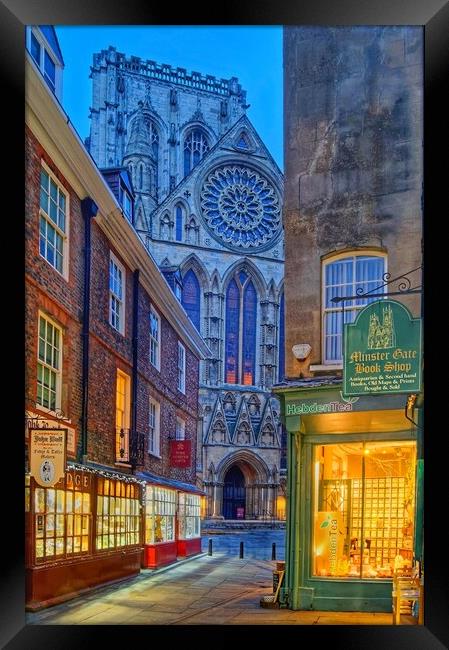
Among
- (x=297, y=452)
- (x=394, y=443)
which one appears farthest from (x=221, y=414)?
(x=394, y=443)

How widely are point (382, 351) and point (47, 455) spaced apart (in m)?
3.39

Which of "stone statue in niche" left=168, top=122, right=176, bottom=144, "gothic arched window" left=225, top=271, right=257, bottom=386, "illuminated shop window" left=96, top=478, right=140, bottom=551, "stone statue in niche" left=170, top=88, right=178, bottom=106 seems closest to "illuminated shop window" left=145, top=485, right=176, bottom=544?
"illuminated shop window" left=96, top=478, right=140, bottom=551

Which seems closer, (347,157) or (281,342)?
(347,157)

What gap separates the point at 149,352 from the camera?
915cm

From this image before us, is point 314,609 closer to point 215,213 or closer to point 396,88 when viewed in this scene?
point 215,213

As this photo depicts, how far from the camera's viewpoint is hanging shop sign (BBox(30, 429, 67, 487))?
303 inches

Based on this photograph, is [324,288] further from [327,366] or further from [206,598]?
[206,598]

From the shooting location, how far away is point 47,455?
775cm

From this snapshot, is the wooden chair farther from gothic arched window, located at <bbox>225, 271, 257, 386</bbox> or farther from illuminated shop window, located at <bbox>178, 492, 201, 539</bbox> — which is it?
gothic arched window, located at <bbox>225, 271, 257, 386</bbox>

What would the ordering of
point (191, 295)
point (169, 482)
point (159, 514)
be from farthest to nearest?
point (159, 514) < point (191, 295) < point (169, 482)

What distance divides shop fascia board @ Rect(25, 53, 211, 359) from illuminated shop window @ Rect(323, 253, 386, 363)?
1350 mm

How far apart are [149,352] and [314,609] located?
3192 millimetres

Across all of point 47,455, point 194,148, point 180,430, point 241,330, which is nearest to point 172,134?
point 194,148
